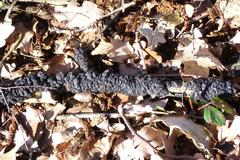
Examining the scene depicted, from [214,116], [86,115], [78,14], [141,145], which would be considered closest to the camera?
[214,116]

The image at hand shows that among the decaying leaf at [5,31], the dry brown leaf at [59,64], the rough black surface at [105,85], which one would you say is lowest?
the rough black surface at [105,85]

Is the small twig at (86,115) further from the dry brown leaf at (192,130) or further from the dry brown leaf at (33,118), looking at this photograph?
the dry brown leaf at (192,130)

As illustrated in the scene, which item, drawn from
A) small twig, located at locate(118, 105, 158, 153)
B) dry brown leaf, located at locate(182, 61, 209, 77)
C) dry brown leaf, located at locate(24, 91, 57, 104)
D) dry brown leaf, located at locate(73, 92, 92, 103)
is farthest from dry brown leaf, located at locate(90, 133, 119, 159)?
dry brown leaf, located at locate(182, 61, 209, 77)

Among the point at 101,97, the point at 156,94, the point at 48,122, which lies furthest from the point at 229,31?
the point at 48,122

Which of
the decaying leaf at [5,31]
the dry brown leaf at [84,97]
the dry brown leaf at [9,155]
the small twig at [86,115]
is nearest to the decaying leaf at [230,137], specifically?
the small twig at [86,115]

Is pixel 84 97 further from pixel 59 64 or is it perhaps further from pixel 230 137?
pixel 230 137

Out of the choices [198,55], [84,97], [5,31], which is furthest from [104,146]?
[5,31]

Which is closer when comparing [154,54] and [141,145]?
[141,145]
